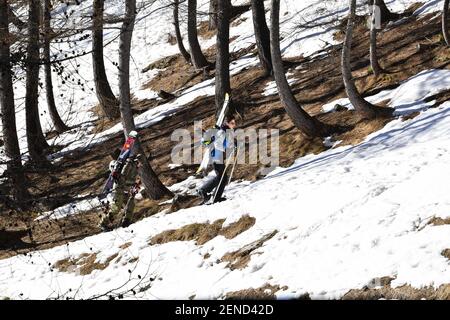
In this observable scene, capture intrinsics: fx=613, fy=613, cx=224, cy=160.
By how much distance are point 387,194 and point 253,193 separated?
11.8ft

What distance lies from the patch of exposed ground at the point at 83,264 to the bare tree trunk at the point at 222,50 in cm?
630

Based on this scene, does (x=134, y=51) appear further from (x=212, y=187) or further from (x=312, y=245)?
(x=312, y=245)

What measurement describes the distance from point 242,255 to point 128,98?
231 inches

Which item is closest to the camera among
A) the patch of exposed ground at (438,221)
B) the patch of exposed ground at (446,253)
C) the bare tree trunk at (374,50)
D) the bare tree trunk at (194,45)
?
the patch of exposed ground at (446,253)

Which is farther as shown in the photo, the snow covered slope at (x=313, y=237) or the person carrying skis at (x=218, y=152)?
the person carrying skis at (x=218, y=152)

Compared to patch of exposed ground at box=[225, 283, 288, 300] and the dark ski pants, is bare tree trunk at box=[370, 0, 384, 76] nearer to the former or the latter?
the dark ski pants

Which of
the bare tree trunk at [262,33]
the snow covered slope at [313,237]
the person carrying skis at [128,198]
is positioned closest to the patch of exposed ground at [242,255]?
the snow covered slope at [313,237]

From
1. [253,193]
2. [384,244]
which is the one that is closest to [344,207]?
[384,244]

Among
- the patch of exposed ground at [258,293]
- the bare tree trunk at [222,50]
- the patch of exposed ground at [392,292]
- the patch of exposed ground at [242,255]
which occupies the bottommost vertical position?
the patch of exposed ground at [242,255]

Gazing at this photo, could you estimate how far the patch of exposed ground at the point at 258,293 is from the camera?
801 centimetres

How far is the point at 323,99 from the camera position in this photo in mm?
17156

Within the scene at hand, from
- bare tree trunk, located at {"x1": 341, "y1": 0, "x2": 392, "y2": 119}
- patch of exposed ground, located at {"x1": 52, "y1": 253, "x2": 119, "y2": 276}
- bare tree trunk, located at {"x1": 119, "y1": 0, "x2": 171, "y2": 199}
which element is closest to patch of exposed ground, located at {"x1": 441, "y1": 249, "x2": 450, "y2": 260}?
patch of exposed ground, located at {"x1": 52, "y1": 253, "x2": 119, "y2": 276}

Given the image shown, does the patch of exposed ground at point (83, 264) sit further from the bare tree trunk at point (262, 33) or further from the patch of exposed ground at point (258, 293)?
the bare tree trunk at point (262, 33)
